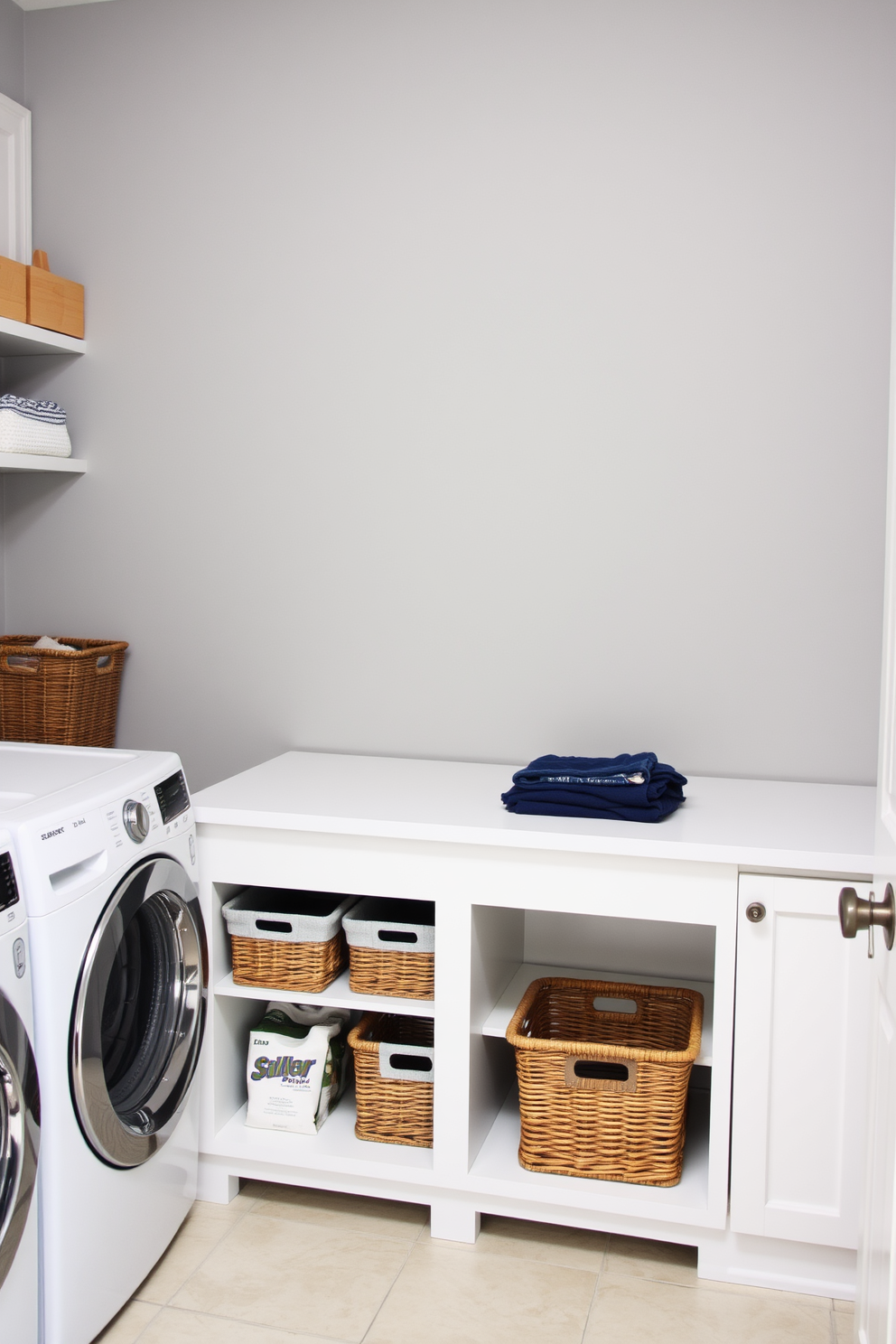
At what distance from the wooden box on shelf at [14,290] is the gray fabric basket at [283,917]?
1.42 metres

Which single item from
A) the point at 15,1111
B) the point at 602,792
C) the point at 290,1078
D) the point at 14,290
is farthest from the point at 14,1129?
the point at 14,290

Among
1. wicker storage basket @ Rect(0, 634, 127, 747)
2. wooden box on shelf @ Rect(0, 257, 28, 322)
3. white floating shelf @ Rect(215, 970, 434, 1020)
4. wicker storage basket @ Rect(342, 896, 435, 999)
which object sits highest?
wooden box on shelf @ Rect(0, 257, 28, 322)

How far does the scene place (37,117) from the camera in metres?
2.76

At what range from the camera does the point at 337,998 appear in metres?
2.16

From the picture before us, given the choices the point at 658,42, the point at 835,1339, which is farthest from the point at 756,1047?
the point at 658,42

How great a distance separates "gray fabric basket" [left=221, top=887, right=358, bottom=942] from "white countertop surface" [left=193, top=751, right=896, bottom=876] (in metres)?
0.19

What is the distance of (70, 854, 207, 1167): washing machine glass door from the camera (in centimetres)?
173

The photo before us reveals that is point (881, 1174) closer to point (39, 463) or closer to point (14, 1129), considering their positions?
point (14, 1129)

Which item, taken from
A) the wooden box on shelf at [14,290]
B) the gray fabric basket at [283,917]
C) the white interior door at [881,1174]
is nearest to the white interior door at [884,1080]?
the white interior door at [881,1174]

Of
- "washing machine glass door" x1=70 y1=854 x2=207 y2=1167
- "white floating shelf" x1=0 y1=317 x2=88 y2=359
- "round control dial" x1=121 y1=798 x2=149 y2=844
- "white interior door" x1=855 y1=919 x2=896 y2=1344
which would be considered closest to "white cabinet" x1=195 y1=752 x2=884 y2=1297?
"washing machine glass door" x1=70 y1=854 x2=207 y2=1167

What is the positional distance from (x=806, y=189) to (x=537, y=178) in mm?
563

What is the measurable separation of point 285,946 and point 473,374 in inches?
51.1

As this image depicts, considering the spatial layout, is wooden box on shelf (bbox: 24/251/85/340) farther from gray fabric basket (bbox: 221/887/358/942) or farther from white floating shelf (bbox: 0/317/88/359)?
gray fabric basket (bbox: 221/887/358/942)

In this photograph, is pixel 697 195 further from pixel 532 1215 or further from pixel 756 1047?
pixel 532 1215
